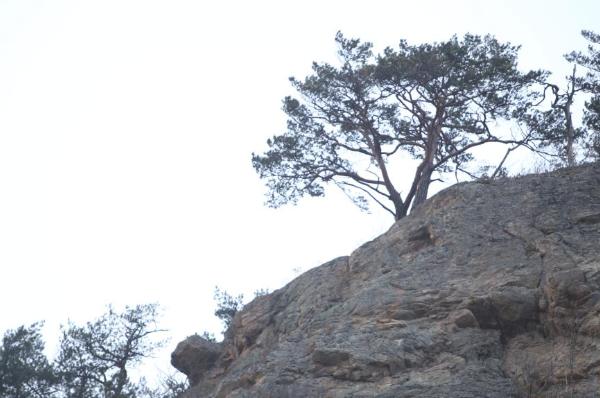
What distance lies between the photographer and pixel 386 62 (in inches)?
873

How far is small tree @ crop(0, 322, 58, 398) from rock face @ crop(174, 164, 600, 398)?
11070 mm

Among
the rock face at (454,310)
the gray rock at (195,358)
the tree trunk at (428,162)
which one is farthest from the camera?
the tree trunk at (428,162)

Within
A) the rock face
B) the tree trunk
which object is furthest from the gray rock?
the tree trunk

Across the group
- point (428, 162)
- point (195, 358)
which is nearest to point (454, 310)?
point (195, 358)

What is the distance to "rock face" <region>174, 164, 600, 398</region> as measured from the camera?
10719 mm

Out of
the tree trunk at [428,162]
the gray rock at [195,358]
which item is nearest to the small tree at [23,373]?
the gray rock at [195,358]

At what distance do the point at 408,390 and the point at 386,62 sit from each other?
45.2 feet

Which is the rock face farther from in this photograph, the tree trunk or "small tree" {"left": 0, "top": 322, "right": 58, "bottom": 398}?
"small tree" {"left": 0, "top": 322, "right": 58, "bottom": 398}

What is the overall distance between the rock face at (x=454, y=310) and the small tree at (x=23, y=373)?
36.3 ft

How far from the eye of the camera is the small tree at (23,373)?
25.0m

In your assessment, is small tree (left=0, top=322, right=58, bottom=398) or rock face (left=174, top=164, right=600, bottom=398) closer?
rock face (left=174, top=164, right=600, bottom=398)

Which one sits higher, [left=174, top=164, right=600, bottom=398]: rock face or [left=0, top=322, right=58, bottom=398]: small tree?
[left=0, top=322, right=58, bottom=398]: small tree

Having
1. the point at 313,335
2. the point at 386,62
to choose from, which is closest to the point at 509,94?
the point at 386,62

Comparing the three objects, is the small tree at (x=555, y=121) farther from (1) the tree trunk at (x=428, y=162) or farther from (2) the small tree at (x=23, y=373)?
(2) the small tree at (x=23, y=373)
